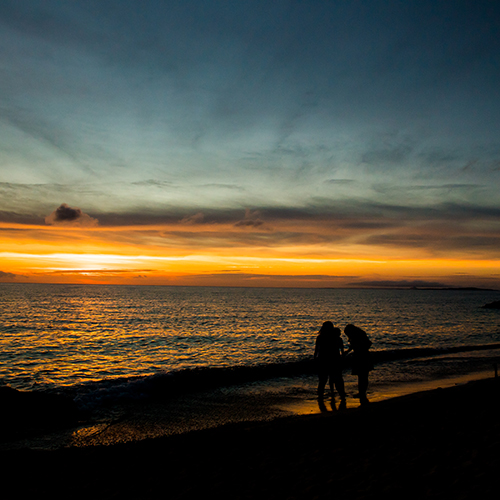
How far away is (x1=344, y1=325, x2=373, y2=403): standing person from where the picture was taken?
10.4 metres

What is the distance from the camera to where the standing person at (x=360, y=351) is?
34.0 feet

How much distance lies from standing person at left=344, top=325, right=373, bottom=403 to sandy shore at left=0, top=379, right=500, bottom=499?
3.69 feet

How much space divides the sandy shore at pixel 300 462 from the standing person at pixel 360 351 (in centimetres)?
113

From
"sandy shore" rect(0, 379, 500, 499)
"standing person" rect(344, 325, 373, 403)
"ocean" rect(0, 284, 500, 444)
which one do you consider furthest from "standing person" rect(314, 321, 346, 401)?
"sandy shore" rect(0, 379, 500, 499)

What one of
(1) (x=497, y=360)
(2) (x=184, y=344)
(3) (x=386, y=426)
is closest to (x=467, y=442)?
(3) (x=386, y=426)

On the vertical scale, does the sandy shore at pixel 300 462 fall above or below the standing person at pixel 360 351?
below

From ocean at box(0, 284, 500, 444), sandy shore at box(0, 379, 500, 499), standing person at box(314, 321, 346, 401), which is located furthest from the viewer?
ocean at box(0, 284, 500, 444)

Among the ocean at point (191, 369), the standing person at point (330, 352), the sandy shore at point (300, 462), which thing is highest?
the standing person at point (330, 352)

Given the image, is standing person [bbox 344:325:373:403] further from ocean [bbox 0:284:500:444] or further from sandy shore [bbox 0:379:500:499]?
ocean [bbox 0:284:500:444]

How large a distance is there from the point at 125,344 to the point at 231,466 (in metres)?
24.9

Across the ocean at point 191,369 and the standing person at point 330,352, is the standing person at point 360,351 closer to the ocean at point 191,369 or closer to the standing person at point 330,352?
the standing person at point 330,352

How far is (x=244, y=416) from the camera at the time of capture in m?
11.8

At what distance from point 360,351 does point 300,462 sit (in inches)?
170

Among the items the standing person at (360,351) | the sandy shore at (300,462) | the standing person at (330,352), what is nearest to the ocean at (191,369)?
the standing person at (330,352)
